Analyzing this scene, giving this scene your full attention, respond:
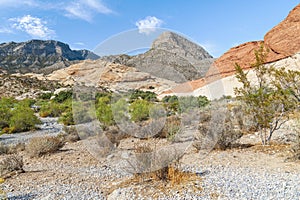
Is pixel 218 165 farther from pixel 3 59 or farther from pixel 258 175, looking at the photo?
pixel 3 59

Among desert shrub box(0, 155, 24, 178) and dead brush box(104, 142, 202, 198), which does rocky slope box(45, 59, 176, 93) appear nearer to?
desert shrub box(0, 155, 24, 178)

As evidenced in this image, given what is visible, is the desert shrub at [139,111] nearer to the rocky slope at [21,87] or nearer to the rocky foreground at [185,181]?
the rocky foreground at [185,181]

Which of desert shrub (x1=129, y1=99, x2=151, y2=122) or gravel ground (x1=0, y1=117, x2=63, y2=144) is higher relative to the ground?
desert shrub (x1=129, y1=99, x2=151, y2=122)

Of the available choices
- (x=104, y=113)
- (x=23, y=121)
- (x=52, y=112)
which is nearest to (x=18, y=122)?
(x=23, y=121)

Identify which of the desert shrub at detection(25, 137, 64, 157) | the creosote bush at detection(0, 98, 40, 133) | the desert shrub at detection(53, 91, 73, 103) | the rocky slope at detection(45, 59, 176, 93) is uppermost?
the desert shrub at detection(53, 91, 73, 103)

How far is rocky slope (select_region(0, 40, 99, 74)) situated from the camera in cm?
9462

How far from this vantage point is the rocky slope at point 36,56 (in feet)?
310

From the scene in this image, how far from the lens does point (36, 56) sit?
11188 centimetres

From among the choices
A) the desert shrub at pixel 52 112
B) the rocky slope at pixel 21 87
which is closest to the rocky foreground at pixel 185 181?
the desert shrub at pixel 52 112

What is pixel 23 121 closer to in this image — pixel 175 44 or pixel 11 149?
pixel 11 149

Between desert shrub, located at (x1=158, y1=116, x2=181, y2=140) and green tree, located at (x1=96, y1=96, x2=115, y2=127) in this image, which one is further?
green tree, located at (x1=96, y1=96, x2=115, y2=127)

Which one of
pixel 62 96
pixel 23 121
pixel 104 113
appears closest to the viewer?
pixel 104 113

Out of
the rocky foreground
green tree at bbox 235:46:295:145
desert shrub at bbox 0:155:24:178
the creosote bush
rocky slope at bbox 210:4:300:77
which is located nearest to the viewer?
the rocky foreground

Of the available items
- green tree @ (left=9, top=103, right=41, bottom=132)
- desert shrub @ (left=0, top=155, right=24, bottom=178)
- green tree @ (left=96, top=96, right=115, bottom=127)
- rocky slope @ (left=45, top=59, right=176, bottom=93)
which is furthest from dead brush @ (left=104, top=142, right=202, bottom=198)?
green tree @ (left=9, top=103, right=41, bottom=132)
